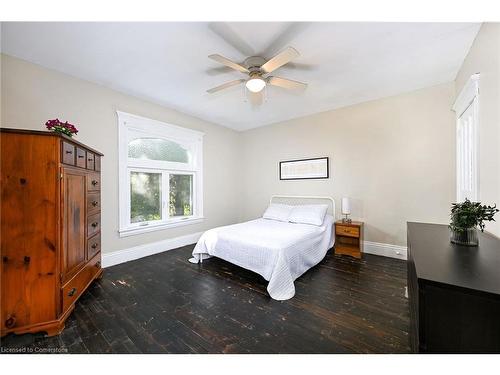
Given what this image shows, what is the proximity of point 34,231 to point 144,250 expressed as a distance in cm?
193

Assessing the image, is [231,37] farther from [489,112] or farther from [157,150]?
[157,150]

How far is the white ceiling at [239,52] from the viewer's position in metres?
1.85

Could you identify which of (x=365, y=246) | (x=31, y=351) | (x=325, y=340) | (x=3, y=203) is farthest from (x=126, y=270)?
(x=365, y=246)

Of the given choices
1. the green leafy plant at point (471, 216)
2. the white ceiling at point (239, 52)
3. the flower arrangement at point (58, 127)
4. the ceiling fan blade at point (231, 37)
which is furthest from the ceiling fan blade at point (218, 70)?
the green leafy plant at point (471, 216)

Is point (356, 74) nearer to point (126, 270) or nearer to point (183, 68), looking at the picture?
point (183, 68)

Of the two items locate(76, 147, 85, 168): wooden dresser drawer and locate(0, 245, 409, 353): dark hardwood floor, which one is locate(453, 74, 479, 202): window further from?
locate(76, 147, 85, 168): wooden dresser drawer

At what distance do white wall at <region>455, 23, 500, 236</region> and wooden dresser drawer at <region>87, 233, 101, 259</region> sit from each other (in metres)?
3.76

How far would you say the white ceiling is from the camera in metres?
1.85

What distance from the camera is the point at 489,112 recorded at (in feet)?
5.43

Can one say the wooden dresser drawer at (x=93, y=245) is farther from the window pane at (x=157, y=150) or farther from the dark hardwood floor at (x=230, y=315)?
the window pane at (x=157, y=150)

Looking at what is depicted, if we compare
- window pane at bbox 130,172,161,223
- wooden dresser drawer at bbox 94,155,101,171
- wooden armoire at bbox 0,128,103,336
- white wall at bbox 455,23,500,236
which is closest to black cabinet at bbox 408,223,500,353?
white wall at bbox 455,23,500,236

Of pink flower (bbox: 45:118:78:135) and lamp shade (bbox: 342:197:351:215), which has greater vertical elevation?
pink flower (bbox: 45:118:78:135)

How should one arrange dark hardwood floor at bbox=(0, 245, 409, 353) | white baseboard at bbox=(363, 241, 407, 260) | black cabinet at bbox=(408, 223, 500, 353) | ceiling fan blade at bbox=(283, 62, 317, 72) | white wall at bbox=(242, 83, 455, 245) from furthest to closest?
white baseboard at bbox=(363, 241, 407, 260) < white wall at bbox=(242, 83, 455, 245) < ceiling fan blade at bbox=(283, 62, 317, 72) < dark hardwood floor at bbox=(0, 245, 409, 353) < black cabinet at bbox=(408, 223, 500, 353)

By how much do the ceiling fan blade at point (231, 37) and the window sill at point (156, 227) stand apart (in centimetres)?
299
